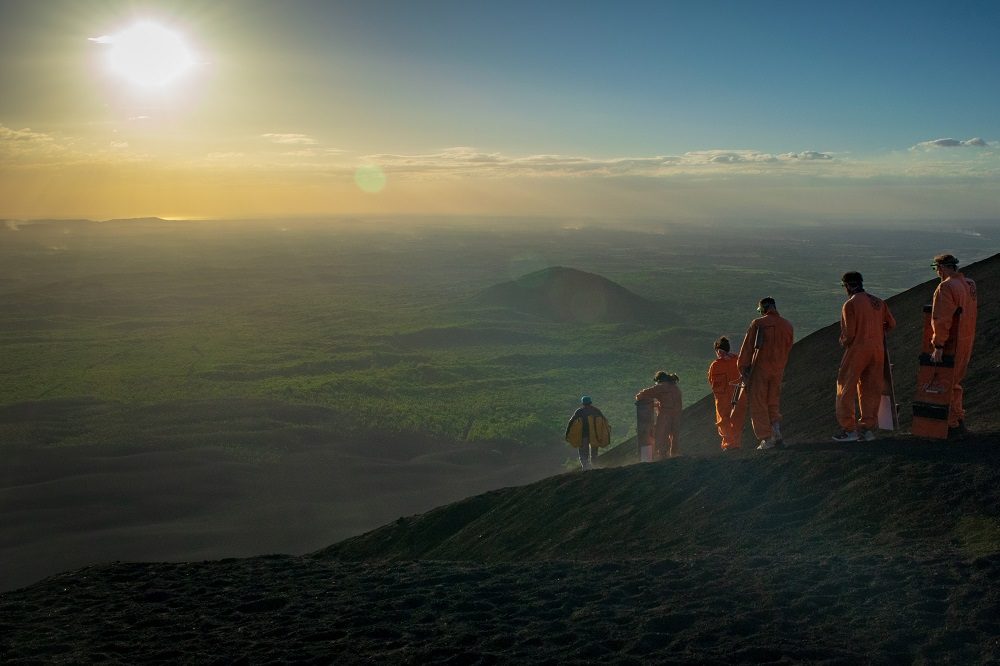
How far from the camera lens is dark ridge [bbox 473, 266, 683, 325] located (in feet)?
235

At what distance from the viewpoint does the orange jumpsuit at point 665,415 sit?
1174 centimetres

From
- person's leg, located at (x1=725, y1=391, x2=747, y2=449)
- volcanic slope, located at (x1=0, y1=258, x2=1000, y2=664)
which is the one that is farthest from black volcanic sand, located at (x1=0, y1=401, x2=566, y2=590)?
person's leg, located at (x1=725, y1=391, x2=747, y2=449)

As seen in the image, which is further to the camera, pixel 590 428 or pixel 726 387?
pixel 590 428

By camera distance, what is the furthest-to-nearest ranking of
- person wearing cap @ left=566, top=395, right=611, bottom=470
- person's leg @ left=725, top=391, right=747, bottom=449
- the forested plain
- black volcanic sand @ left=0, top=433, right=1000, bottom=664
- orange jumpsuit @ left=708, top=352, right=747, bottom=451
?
the forested plain < person wearing cap @ left=566, top=395, right=611, bottom=470 < orange jumpsuit @ left=708, top=352, right=747, bottom=451 < person's leg @ left=725, top=391, right=747, bottom=449 < black volcanic sand @ left=0, top=433, right=1000, bottom=664

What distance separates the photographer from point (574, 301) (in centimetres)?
7388

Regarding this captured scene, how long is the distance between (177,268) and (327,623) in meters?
132

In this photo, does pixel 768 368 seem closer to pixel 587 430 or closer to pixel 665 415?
pixel 665 415

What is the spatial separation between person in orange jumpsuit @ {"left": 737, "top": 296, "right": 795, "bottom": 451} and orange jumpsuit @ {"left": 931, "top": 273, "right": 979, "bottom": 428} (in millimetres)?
1698

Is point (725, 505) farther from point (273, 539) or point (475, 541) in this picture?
point (273, 539)

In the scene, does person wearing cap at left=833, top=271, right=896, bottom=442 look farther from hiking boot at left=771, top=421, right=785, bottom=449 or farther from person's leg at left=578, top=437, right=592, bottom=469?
person's leg at left=578, top=437, right=592, bottom=469

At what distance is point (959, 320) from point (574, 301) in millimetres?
65394

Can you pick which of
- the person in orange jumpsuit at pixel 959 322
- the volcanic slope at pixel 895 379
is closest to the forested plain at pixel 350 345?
the volcanic slope at pixel 895 379

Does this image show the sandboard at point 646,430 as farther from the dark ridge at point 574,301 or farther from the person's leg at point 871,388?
the dark ridge at point 574,301

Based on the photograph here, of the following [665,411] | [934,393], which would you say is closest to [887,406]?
[934,393]
